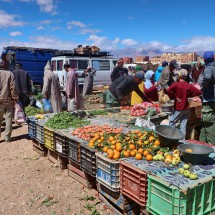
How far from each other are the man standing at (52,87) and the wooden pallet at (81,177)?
11.8 feet

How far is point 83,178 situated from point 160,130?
1.52m

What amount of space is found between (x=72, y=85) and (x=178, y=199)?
6.44m

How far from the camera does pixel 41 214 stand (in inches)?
151

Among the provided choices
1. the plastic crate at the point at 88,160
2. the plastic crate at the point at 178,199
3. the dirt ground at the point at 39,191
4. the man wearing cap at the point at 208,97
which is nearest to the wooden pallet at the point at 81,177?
the dirt ground at the point at 39,191

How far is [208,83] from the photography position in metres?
5.72

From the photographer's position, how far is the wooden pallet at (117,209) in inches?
134

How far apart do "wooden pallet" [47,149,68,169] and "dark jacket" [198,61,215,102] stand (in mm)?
3235

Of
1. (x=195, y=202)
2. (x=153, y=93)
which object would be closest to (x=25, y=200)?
(x=195, y=202)

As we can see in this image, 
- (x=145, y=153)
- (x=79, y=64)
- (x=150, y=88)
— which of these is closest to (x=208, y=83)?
(x=150, y=88)

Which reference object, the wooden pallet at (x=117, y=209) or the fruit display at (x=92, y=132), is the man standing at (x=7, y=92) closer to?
the fruit display at (x=92, y=132)

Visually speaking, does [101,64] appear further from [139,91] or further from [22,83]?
[139,91]

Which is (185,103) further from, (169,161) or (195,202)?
(195,202)

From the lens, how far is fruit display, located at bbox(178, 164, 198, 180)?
9.41ft

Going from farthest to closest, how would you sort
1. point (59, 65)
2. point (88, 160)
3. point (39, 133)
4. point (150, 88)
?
1. point (59, 65)
2. point (150, 88)
3. point (39, 133)
4. point (88, 160)
